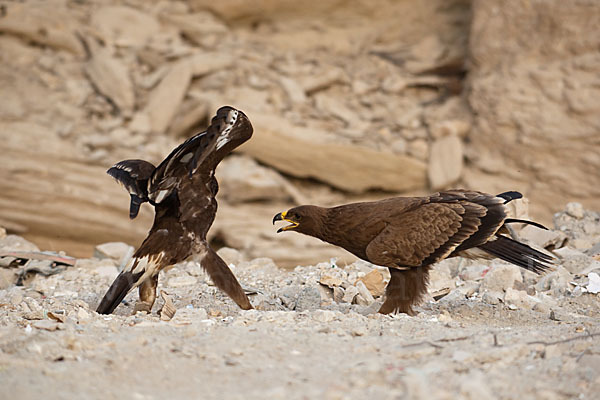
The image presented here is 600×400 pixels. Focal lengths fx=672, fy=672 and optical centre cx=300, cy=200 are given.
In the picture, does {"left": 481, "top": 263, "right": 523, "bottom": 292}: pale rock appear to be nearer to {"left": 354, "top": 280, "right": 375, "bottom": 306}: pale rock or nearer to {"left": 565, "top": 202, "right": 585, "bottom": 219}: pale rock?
{"left": 354, "top": 280, "right": 375, "bottom": 306}: pale rock

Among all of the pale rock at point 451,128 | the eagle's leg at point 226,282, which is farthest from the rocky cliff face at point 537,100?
the eagle's leg at point 226,282

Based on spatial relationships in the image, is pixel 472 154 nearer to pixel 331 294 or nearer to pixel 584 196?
pixel 584 196

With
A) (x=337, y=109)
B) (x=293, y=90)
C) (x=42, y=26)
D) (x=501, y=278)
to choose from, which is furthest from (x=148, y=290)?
(x=42, y=26)

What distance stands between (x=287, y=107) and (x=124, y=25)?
4051 mm

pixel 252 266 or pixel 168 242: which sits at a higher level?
pixel 168 242

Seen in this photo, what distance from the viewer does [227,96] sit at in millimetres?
13305

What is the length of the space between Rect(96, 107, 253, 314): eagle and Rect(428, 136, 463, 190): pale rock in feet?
27.5

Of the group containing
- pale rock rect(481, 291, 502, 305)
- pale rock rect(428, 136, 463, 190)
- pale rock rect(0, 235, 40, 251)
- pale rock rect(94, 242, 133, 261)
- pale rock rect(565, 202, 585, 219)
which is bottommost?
pale rock rect(0, 235, 40, 251)

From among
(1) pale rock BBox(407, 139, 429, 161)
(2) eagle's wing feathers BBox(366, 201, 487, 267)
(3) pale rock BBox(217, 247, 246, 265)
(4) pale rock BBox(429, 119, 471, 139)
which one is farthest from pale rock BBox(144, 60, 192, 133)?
(2) eagle's wing feathers BBox(366, 201, 487, 267)

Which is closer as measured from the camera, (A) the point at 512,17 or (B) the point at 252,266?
(B) the point at 252,266

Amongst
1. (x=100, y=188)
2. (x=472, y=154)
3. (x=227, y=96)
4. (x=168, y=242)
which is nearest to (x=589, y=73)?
(x=472, y=154)

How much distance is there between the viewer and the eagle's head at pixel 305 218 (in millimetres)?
5512

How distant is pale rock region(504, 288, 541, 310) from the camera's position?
5328mm

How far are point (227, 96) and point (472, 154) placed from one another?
16.5 ft
